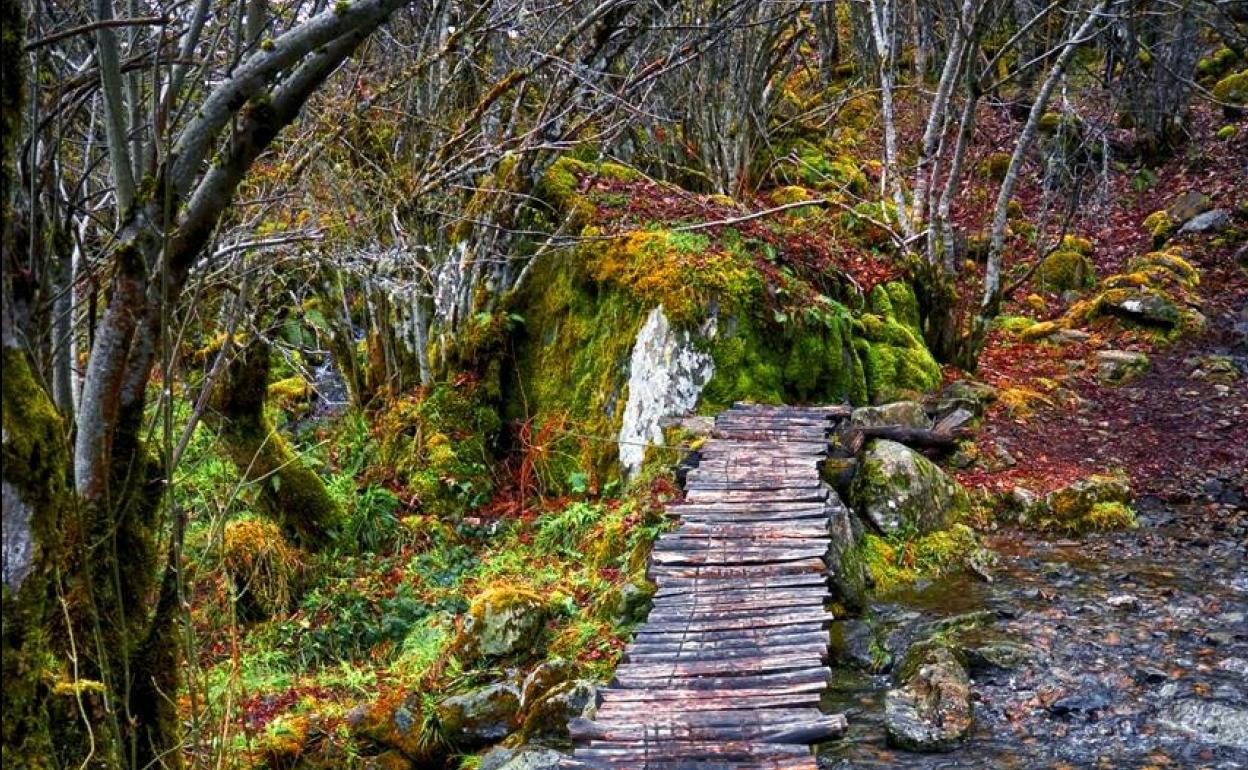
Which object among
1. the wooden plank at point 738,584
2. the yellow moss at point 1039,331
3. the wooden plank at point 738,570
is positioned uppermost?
the yellow moss at point 1039,331

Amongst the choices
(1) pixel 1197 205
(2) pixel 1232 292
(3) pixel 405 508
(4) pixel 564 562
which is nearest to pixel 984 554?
(4) pixel 564 562

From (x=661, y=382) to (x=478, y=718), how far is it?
10.9ft

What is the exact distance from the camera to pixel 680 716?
13.1 ft

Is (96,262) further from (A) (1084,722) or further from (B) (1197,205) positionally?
(B) (1197,205)

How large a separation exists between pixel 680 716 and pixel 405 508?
4.52 m

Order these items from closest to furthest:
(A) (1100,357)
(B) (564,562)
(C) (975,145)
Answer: (B) (564,562) → (A) (1100,357) → (C) (975,145)

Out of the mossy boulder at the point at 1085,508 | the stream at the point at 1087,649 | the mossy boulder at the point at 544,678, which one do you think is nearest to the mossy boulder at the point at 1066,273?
the mossy boulder at the point at 1085,508

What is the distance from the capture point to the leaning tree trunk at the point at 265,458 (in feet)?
24.0

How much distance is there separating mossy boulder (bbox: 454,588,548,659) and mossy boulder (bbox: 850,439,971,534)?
2.68 meters

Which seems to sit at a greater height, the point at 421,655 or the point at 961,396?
the point at 961,396

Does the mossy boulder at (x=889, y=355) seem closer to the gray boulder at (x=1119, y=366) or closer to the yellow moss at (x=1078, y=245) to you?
the gray boulder at (x=1119, y=366)

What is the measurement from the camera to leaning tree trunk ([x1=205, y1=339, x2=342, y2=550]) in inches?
288

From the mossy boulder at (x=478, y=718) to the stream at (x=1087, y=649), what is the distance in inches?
68.7

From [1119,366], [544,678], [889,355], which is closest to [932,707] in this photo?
[544,678]
